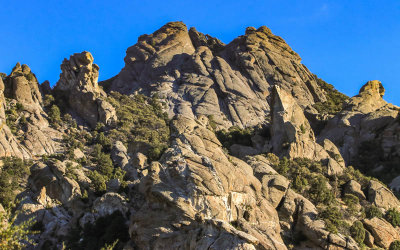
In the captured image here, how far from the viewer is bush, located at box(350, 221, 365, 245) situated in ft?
120

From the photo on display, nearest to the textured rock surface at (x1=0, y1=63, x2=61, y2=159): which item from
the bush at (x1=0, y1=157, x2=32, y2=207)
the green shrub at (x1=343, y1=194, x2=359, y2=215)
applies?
the bush at (x1=0, y1=157, x2=32, y2=207)

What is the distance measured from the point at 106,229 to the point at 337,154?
37754mm

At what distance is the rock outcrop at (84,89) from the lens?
68.9m

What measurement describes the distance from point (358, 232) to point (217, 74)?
6275 cm

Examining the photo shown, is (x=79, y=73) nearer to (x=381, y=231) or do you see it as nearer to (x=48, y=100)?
(x=48, y=100)

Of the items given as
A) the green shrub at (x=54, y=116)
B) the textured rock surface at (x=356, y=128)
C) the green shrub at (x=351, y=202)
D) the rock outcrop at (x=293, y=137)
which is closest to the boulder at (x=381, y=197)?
the green shrub at (x=351, y=202)

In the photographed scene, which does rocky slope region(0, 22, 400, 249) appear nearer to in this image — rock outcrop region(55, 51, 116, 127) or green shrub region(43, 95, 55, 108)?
rock outcrop region(55, 51, 116, 127)

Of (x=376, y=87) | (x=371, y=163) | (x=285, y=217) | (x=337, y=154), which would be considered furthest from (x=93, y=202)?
(x=376, y=87)

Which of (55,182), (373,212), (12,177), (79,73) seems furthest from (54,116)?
(373,212)

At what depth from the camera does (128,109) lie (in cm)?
7825

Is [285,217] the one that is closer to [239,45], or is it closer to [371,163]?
[371,163]

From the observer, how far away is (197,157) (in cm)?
3544

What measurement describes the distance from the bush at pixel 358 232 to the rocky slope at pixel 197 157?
23 centimetres

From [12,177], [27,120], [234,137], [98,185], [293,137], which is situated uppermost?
[234,137]
